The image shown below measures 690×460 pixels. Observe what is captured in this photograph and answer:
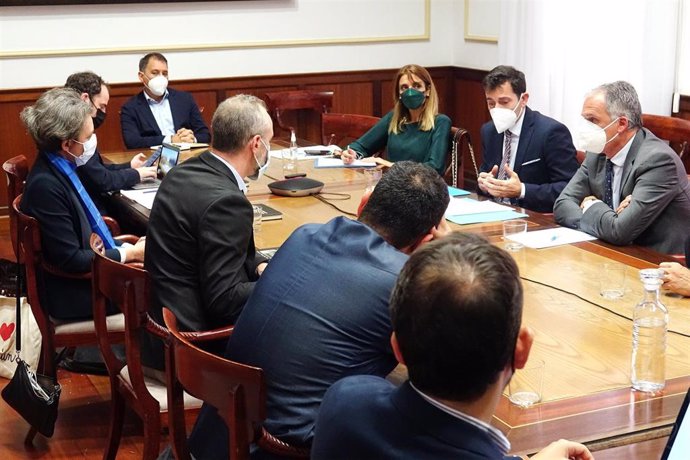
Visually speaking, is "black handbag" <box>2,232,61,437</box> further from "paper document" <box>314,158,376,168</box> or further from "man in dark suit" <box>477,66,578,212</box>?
"man in dark suit" <box>477,66,578,212</box>

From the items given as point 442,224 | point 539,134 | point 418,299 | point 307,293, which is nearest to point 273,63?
point 539,134

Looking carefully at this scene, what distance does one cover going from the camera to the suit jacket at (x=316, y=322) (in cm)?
216

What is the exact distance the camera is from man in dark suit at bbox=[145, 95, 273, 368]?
2.98 m

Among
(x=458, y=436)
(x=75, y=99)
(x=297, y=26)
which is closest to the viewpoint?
(x=458, y=436)

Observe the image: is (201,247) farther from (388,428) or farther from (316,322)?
(388,428)

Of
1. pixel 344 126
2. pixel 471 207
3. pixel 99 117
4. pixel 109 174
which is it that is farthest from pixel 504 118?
pixel 99 117

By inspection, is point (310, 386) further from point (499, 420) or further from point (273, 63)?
point (273, 63)

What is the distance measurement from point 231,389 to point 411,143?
3.40 meters

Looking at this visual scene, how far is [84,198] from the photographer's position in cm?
381

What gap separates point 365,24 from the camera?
7.77 metres

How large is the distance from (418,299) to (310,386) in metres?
0.82

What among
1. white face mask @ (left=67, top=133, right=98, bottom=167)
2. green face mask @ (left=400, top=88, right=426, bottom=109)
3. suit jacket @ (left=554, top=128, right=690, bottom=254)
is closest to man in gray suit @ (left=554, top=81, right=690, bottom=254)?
suit jacket @ (left=554, top=128, right=690, bottom=254)

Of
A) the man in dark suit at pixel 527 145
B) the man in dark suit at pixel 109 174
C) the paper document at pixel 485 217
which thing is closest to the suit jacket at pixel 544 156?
the man in dark suit at pixel 527 145

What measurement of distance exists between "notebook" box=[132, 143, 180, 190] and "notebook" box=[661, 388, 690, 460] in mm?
3369
